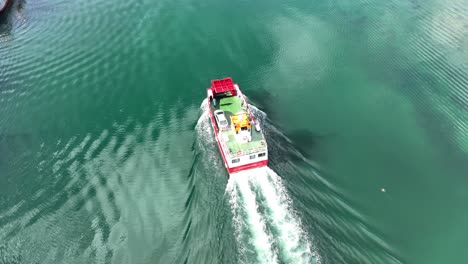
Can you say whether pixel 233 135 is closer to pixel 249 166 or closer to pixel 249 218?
pixel 249 166

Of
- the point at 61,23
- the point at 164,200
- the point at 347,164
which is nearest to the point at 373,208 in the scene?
the point at 347,164

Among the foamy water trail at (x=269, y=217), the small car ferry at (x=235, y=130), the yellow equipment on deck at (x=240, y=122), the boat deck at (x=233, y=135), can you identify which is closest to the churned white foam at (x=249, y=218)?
the foamy water trail at (x=269, y=217)

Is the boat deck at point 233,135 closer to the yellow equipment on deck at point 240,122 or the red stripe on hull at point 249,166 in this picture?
the yellow equipment on deck at point 240,122

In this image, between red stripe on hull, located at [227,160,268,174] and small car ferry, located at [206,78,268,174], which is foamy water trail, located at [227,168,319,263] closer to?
red stripe on hull, located at [227,160,268,174]

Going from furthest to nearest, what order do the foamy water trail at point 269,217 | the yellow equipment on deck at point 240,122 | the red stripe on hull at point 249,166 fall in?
1. the yellow equipment on deck at point 240,122
2. the red stripe on hull at point 249,166
3. the foamy water trail at point 269,217

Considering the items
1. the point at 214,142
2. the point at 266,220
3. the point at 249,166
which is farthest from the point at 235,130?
the point at 266,220

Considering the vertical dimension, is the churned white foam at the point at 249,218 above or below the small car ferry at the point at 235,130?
below

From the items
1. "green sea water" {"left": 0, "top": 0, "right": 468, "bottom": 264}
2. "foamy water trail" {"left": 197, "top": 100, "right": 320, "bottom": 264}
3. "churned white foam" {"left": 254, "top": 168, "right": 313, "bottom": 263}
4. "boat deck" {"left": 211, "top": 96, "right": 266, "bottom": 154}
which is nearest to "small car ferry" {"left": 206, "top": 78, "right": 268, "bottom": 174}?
"boat deck" {"left": 211, "top": 96, "right": 266, "bottom": 154}
